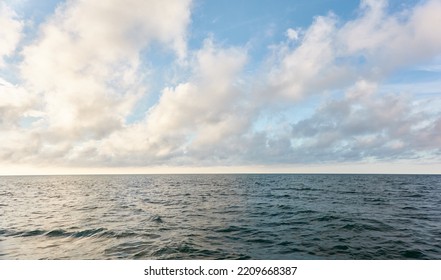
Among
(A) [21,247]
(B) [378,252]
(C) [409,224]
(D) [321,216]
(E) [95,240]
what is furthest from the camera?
(D) [321,216]

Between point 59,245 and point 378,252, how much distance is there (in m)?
17.9

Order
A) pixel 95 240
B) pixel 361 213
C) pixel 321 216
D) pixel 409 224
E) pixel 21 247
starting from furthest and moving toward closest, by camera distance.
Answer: pixel 361 213 → pixel 321 216 → pixel 409 224 → pixel 95 240 → pixel 21 247

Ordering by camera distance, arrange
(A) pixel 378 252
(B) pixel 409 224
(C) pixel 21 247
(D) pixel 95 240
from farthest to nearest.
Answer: (B) pixel 409 224 → (D) pixel 95 240 → (C) pixel 21 247 → (A) pixel 378 252

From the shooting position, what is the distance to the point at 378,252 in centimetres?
1496

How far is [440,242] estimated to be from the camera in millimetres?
17062

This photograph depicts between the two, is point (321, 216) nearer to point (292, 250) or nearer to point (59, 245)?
point (292, 250)

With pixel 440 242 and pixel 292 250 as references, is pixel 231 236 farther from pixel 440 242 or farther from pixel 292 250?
pixel 440 242

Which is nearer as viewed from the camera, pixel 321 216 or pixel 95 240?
pixel 95 240
